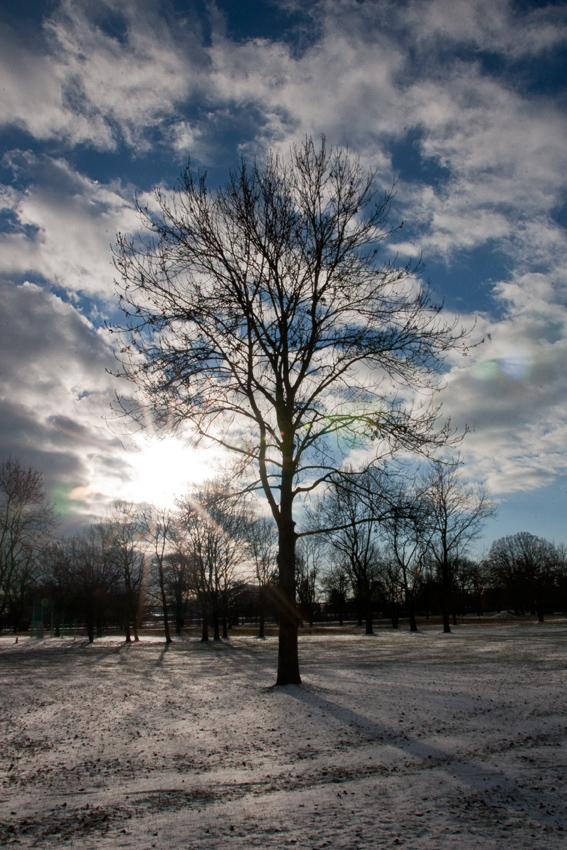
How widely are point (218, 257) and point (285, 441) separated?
5095mm

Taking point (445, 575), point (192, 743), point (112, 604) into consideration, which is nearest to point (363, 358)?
point (192, 743)

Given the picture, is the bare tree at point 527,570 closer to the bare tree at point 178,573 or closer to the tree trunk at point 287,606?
the bare tree at point 178,573

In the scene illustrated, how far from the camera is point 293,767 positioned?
21.2ft

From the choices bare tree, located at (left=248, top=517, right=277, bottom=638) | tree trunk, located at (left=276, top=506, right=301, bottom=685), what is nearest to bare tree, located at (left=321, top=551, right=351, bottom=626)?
bare tree, located at (left=248, top=517, right=277, bottom=638)

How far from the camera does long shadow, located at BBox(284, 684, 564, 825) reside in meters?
5.10

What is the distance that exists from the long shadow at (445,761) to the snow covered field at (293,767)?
3 cm

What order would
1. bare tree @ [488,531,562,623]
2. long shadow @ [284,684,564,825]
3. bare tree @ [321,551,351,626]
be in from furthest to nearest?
bare tree @ [321,551,351,626], bare tree @ [488,531,562,623], long shadow @ [284,684,564,825]

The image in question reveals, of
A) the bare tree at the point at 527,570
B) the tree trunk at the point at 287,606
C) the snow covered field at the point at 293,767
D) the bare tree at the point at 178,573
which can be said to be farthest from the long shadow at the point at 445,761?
the bare tree at the point at 527,570

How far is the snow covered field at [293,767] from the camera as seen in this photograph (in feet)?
14.7

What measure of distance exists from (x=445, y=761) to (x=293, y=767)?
1876mm

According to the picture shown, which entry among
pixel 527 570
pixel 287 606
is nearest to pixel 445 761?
pixel 287 606

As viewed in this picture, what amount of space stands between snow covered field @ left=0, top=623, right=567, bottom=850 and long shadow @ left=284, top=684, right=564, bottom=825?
0.03 meters

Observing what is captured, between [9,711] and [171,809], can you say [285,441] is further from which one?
[171,809]

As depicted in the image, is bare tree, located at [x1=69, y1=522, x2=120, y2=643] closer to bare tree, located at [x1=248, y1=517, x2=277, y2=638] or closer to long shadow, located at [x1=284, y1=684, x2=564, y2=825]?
bare tree, located at [x1=248, y1=517, x2=277, y2=638]
